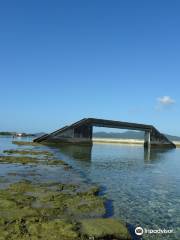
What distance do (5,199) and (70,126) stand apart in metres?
77.3

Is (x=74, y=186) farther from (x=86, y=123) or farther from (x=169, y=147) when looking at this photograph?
(x=169, y=147)

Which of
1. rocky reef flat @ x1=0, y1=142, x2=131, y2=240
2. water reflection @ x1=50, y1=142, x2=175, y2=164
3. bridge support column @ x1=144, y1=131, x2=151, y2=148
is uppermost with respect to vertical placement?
bridge support column @ x1=144, y1=131, x2=151, y2=148

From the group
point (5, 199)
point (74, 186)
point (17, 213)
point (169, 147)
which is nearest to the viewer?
point (17, 213)

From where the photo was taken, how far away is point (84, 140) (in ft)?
319

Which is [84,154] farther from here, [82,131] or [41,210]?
[41,210]

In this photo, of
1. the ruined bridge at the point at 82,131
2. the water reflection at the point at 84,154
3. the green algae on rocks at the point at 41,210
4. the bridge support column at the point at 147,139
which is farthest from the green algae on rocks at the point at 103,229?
the bridge support column at the point at 147,139

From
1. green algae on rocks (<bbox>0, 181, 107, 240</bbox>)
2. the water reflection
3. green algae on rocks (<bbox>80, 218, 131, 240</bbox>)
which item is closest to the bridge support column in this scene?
the water reflection

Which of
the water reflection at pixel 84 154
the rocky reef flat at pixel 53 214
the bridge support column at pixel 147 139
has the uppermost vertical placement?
the bridge support column at pixel 147 139

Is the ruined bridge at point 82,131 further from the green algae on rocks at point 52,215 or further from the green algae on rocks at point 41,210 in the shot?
the green algae on rocks at point 52,215

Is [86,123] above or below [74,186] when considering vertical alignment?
above

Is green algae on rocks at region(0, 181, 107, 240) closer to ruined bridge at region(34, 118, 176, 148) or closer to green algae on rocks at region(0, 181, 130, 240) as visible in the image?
green algae on rocks at region(0, 181, 130, 240)

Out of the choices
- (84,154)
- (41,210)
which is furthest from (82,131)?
(41,210)

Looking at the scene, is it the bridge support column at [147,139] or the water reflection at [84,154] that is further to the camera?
the bridge support column at [147,139]

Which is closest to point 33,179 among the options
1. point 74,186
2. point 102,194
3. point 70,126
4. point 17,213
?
point 74,186
